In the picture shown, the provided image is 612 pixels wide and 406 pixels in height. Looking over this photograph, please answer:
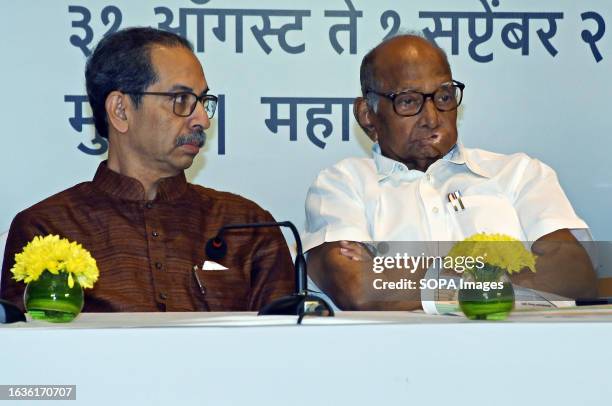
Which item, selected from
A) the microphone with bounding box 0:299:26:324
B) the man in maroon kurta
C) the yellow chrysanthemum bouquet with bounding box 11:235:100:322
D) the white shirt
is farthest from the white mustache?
the microphone with bounding box 0:299:26:324

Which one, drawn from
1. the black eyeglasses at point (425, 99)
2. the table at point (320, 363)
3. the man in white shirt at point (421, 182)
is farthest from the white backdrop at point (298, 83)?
the table at point (320, 363)

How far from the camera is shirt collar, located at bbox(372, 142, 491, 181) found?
155 inches

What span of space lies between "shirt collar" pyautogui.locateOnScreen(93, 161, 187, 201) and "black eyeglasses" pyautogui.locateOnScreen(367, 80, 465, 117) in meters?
0.78

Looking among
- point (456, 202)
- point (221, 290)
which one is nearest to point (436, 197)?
point (456, 202)

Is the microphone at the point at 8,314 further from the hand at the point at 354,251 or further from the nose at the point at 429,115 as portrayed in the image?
the nose at the point at 429,115

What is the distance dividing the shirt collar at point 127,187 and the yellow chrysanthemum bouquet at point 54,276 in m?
1.27

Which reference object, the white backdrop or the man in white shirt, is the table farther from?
the white backdrop

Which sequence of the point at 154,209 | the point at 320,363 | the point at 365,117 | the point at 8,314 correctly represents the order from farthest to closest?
the point at 365,117 → the point at 154,209 → the point at 8,314 → the point at 320,363

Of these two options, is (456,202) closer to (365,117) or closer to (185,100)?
(365,117)

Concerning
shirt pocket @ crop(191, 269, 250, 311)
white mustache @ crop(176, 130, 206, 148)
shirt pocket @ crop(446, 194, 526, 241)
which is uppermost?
white mustache @ crop(176, 130, 206, 148)

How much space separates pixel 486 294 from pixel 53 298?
2.91ft

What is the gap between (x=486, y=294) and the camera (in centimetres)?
235

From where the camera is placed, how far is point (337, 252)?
11.8ft

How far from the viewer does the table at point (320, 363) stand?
1996mm
